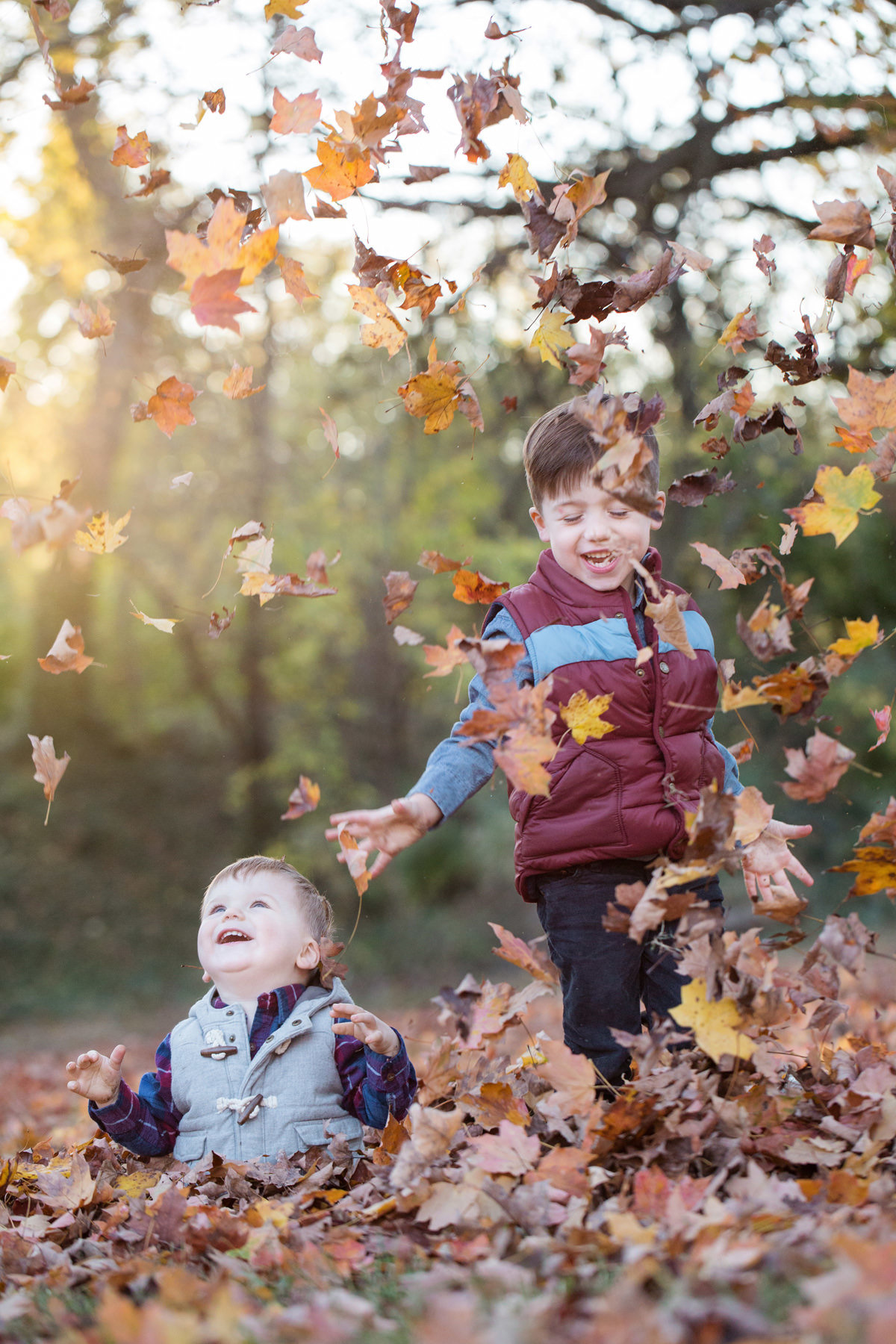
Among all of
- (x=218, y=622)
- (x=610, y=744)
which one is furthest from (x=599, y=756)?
(x=218, y=622)

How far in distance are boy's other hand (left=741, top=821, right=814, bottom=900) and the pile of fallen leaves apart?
0.21m

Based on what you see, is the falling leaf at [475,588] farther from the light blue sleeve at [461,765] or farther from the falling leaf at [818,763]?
the falling leaf at [818,763]

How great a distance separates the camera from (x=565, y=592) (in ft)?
9.48

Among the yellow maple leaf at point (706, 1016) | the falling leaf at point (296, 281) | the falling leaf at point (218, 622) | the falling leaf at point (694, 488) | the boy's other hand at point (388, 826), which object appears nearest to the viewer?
the yellow maple leaf at point (706, 1016)

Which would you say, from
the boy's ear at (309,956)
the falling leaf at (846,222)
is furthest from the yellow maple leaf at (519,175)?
the boy's ear at (309,956)

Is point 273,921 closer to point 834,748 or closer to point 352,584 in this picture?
point 834,748

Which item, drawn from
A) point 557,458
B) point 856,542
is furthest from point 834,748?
point 856,542

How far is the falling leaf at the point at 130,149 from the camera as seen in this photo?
2953mm

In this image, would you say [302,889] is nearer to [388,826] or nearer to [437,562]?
[388,826]

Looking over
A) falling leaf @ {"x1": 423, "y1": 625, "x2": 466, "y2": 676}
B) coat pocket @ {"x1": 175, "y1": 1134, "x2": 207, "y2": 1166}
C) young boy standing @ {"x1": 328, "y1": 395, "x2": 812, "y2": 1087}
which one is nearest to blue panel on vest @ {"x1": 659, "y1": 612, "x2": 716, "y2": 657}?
young boy standing @ {"x1": 328, "y1": 395, "x2": 812, "y2": 1087}

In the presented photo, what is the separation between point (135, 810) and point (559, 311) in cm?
1308

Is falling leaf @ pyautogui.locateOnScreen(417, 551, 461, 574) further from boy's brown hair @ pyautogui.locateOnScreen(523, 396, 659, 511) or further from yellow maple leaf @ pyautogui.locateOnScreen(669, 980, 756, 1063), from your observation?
yellow maple leaf @ pyautogui.locateOnScreen(669, 980, 756, 1063)

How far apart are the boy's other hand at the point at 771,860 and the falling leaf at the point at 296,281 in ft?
5.60

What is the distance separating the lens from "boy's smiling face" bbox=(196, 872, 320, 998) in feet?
9.48
